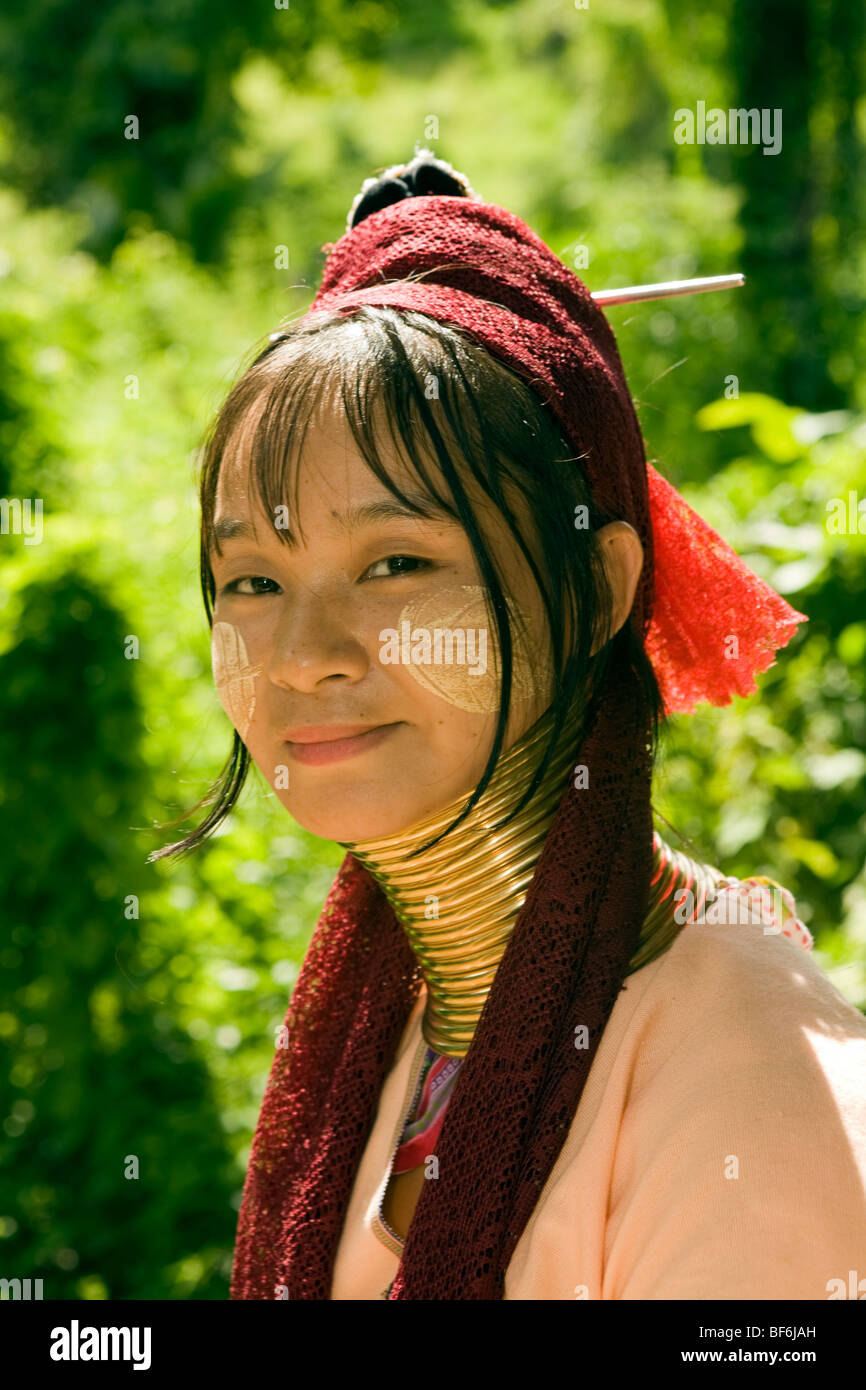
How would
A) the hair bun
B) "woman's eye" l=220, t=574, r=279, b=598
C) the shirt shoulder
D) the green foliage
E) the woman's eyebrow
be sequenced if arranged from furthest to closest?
the green foliage, the hair bun, "woman's eye" l=220, t=574, r=279, b=598, the woman's eyebrow, the shirt shoulder

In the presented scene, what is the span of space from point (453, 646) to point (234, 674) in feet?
0.81

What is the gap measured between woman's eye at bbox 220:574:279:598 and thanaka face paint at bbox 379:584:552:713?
0.16 m

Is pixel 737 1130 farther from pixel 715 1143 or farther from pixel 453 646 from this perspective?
pixel 453 646

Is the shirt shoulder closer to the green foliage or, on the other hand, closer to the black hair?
the black hair

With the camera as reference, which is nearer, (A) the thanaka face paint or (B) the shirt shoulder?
(B) the shirt shoulder

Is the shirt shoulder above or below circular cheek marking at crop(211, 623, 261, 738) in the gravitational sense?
below

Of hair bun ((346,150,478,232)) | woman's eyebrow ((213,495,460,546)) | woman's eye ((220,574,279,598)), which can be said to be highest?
hair bun ((346,150,478,232))

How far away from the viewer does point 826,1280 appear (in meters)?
1.16

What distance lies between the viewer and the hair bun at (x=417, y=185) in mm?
1659

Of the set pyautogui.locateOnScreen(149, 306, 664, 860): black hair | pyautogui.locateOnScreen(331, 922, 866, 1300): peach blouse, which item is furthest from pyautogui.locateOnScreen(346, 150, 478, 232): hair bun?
pyautogui.locateOnScreen(331, 922, 866, 1300): peach blouse

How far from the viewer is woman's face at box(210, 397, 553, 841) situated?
1343 millimetres

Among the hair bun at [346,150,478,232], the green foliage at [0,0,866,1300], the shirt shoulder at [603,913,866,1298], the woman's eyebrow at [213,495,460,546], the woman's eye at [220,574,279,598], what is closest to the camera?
the shirt shoulder at [603,913,866,1298]

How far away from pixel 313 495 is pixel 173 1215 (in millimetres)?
2220

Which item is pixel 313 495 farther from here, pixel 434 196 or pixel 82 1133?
pixel 82 1133
